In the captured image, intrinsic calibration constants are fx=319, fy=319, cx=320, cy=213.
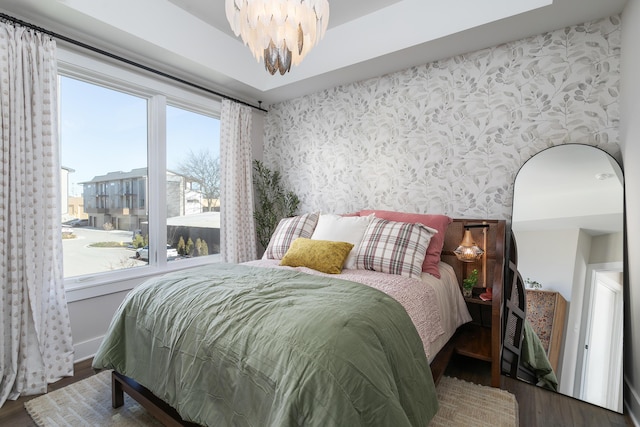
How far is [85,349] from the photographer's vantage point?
2.43 m

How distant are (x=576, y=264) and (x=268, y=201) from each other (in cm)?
289

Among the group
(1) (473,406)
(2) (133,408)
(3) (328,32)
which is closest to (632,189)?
(1) (473,406)

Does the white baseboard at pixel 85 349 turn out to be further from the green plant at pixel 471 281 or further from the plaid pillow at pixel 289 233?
the green plant at pixel 471 281

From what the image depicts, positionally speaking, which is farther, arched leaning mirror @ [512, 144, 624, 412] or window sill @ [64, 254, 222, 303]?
window sill @ [64, 254, 222, 303]

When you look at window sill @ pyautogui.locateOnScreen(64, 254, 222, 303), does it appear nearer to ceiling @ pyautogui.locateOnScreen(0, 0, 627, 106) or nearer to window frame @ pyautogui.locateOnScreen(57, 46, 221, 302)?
window frame @ pyautogui.locateOnScreen(57, 46, 221, 302)

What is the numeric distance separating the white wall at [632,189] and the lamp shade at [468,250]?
79cm

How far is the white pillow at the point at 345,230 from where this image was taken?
2.36 metres

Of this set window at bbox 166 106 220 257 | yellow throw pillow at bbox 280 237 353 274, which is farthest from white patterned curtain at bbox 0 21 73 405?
yellow throw pillow at bbox 280 237 353 274

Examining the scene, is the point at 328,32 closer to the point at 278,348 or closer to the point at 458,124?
the point at 458,124

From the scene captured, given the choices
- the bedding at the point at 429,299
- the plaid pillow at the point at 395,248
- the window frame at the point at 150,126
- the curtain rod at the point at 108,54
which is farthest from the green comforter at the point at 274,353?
the curtain rod at the point at 108,54

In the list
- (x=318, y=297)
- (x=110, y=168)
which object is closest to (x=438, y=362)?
(x=318, y=297)

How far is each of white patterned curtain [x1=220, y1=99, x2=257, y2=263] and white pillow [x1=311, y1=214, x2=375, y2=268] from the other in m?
1.09

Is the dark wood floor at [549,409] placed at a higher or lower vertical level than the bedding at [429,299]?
lower

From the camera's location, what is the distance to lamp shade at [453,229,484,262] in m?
2.27
